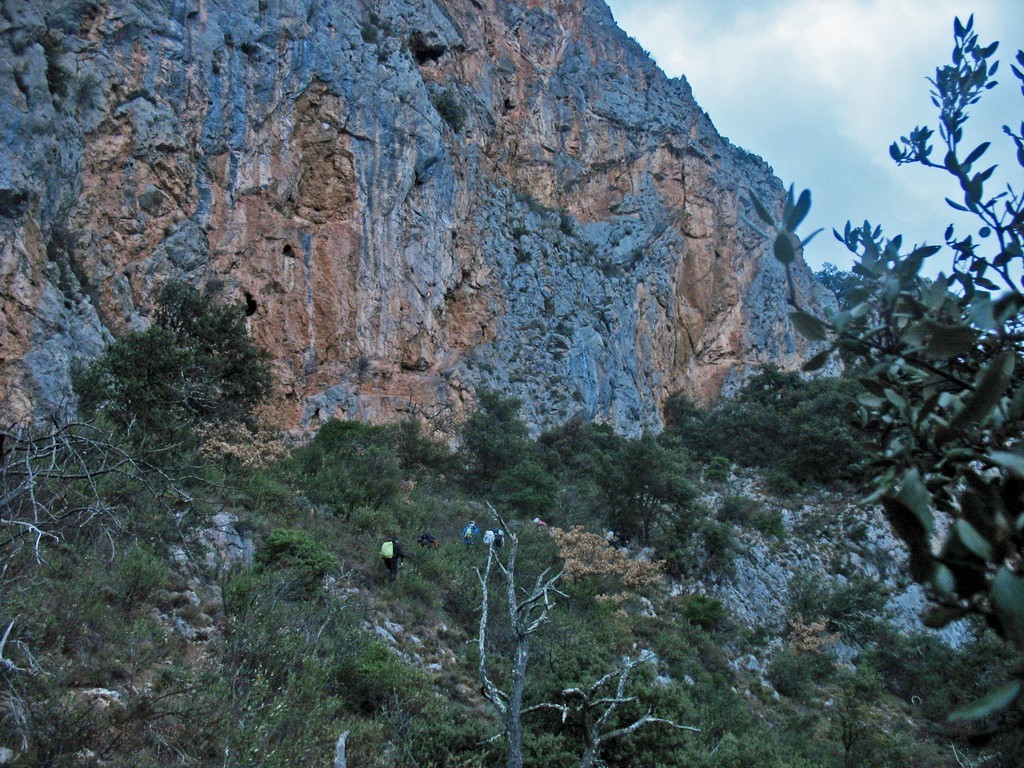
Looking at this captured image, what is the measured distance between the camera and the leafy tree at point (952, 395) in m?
0.87

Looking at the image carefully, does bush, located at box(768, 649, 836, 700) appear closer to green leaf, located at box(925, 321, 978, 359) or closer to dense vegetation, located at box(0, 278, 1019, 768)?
dense vegetation, located at box(0, 278, 1019, 768)

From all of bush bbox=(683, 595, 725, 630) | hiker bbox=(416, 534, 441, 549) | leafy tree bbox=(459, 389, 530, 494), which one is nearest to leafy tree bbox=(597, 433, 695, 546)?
bush bbox=(683, 595, 725, 630)

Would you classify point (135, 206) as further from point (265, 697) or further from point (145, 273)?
point (265, 697)

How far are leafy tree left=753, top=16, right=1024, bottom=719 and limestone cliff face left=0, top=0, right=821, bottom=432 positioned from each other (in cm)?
936

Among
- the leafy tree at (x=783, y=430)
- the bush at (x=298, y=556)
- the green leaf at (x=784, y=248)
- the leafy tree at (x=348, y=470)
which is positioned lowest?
the bush at (x=298, y=556)

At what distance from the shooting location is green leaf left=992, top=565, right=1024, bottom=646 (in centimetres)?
77

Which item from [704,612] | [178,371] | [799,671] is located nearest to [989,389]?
[799,671]

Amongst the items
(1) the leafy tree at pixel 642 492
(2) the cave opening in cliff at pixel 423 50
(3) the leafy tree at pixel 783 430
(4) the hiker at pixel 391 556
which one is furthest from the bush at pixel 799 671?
(2) the cave opening in cliff at pixel 423 50

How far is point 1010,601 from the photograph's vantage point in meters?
0.77

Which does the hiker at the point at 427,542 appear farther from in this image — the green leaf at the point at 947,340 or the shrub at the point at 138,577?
the green leaf at the point at 947,340

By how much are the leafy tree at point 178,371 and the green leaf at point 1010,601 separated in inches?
275

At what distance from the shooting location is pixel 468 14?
26.0 meters

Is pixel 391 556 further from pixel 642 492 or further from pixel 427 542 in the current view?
pixel 642 492

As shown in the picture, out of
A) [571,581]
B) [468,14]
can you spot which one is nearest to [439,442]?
[571,581]
